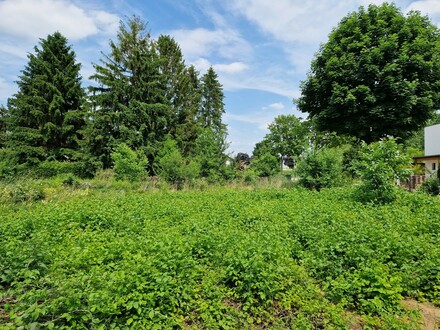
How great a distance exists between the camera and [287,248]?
3.89m

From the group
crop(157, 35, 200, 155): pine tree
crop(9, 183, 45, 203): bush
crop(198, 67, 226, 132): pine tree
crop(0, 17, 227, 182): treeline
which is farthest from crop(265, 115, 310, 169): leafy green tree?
crop(9, 183, 45, 203): bush

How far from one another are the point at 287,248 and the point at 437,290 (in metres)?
1.91

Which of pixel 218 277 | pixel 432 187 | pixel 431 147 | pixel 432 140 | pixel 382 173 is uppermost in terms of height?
pixel 432 140

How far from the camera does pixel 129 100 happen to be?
2027cm

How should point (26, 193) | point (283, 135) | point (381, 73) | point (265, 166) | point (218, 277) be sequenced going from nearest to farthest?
point (218, 277) → point (26, 193) → point (381, 73) → point (265, 166) → point (283, 135)

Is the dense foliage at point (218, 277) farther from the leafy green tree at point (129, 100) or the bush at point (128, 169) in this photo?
the leafy green tree at point (129, 100)

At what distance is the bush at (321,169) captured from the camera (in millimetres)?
12203

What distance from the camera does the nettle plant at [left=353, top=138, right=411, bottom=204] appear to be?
25.0 feet

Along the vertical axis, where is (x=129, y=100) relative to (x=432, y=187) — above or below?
above

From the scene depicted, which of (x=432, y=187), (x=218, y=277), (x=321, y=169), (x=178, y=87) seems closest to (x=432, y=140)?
(x=432, y=187)

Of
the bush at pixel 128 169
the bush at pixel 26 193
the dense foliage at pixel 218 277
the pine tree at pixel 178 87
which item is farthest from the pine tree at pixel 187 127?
the dense foliage at pixel 218 277

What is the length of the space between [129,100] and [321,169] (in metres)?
15.3

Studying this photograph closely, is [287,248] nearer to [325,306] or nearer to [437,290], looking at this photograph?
[325,306]

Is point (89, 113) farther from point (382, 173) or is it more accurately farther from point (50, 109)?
point (382, 173)
